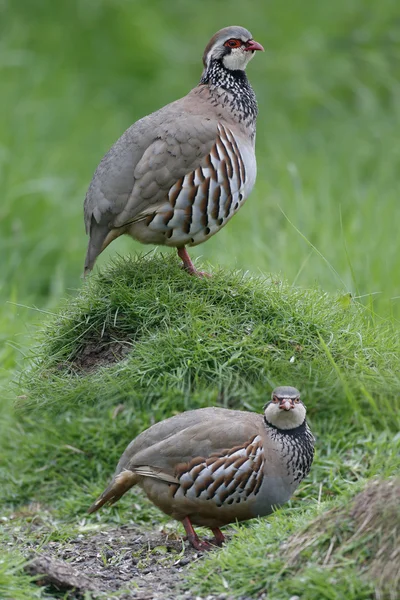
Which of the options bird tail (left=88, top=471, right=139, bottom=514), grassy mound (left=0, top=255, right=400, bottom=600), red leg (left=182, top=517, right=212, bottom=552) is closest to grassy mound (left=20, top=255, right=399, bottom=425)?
grassy mound (left=0, top=255, right=400, bottom=600)

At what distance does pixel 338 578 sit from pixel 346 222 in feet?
18.9

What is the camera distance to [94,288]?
589cm

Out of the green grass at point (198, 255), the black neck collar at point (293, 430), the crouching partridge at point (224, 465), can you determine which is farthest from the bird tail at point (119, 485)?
the black neck collar at point (293, 430)

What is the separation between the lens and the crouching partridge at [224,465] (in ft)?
18.7

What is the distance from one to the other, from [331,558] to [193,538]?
4.25ft

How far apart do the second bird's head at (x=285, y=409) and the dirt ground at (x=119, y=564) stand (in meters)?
0.86

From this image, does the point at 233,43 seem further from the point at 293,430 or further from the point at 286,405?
the point at 293,430

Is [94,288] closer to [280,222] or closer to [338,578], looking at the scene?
[338,578]

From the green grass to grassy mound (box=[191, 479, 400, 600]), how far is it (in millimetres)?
49

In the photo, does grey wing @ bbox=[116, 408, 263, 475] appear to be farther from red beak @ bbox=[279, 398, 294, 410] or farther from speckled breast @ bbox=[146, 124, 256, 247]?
speckled breast @ bbox=[146, 124, 256, 247]

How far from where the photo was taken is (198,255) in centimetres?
1001

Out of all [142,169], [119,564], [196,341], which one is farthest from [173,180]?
[119,564]

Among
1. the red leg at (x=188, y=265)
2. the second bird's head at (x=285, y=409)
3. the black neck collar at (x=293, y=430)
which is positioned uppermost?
the red leg at (x=188, y=265)

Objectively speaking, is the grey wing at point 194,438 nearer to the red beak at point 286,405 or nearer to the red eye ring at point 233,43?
the red beak at point 286,405
